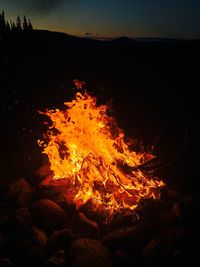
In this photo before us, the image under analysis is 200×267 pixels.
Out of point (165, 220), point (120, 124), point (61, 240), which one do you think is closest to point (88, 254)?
point (61, 240)

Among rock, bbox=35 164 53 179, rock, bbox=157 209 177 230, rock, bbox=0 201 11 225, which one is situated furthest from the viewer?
rock, bbox=35 164 53 179

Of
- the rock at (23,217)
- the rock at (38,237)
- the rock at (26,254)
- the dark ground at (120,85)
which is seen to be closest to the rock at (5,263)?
the rock at (26,254)

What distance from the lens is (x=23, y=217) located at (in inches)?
252

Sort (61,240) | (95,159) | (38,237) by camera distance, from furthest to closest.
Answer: (95,159) < (38,237) < (61,240)

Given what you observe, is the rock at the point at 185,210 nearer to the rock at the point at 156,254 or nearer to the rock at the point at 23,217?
the rock at the point at 156,254

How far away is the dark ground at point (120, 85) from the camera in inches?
269

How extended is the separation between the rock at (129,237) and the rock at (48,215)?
3.22 ft

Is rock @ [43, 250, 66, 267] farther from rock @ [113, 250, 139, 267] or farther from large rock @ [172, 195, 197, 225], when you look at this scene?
large rock @ [172, 195, 197, 225]

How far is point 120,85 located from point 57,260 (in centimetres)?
371

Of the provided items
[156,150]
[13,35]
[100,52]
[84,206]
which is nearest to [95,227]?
[84,206]

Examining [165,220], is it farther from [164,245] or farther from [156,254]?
[156,254]

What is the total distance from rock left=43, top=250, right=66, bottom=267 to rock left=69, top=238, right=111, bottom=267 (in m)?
0.14

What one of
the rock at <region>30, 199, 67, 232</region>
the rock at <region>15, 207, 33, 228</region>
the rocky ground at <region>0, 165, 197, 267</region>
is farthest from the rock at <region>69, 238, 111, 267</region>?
the rock at <region>15, 207, 33, 228</region>

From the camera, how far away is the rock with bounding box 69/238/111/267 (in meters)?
5.29
